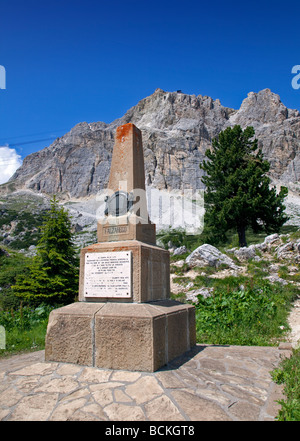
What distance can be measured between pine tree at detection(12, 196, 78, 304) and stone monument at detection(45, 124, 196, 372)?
19.6ft

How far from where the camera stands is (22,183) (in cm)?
12000

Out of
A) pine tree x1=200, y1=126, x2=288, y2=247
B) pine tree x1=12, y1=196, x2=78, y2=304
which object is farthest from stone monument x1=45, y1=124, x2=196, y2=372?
pine tree x1=200, y1=126, x2=288, y2=247

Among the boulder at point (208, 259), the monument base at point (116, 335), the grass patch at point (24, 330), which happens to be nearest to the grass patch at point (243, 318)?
the monument base at point (116, 335)

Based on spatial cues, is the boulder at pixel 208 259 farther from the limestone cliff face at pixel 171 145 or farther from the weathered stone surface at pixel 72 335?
the limestone cliff face at pixel 171 145

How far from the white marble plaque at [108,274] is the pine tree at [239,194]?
63.3 ft

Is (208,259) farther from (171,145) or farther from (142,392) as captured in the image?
(171,145)

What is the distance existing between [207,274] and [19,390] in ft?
37.2

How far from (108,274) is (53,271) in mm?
7077

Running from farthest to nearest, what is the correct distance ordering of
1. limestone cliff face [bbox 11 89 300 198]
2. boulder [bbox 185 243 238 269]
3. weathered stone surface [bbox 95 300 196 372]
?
limestone cliff face [bbox 11 89 300 198] < boulder [bbox 185 243 238 269] < weathered stone surface [bbox 95 300 196 372]

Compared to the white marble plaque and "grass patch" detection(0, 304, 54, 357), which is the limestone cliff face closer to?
"grass patch" detection(0, 304, 54, 357)

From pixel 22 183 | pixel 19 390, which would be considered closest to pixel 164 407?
pixel 19 390

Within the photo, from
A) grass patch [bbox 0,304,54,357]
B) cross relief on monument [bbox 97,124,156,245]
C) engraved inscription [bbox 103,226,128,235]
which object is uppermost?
cross relief on monument [bbox 97,124,156,245]

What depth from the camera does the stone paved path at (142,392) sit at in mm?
2676

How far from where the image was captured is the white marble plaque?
4387 mm
